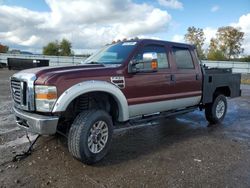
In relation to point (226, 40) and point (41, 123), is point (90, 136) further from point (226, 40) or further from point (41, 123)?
point (226, 40)

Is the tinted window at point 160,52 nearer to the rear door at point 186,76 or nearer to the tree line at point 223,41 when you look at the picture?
the rear door at point 186,76

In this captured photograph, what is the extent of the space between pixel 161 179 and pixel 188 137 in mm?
2283

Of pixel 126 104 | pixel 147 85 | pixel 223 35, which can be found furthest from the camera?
pixel 223 35

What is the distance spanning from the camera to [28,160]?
4.31 m

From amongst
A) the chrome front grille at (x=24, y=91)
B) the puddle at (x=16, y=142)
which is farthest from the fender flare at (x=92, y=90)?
the puddle at (x=16, y=142)

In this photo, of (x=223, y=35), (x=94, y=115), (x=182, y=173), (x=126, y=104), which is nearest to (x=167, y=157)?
(x=182, y=173)

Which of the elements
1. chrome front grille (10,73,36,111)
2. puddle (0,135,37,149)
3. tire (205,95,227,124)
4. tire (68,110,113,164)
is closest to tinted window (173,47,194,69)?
tire (205,95,227,124)

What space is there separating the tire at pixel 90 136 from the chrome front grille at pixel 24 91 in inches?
28.4

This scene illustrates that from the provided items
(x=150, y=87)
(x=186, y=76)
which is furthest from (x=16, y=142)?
A: (x=186, y=76)

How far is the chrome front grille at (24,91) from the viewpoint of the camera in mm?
3900

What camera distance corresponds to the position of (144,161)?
436cm

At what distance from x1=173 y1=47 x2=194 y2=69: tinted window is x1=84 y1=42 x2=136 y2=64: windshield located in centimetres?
119

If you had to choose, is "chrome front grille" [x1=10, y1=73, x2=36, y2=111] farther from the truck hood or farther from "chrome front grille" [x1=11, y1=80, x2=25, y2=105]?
the truck hood

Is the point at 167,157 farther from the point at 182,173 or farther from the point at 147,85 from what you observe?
the point at 147,85
